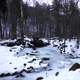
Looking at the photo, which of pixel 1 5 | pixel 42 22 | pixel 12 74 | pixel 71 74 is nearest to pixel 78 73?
pixel 71 74

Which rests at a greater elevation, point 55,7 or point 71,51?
point 55,7

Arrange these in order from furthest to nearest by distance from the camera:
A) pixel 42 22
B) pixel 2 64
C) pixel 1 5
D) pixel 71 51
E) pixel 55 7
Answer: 1. pixel 42 22
2. pixel 55 7
3. pixel 71 51
4. pixel 2 64
5. pixel 1 5

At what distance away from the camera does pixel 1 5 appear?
15102 mm

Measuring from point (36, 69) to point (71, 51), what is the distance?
31.5 feet

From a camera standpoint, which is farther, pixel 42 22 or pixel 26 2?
pixel 42 22

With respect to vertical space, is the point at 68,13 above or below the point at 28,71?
above

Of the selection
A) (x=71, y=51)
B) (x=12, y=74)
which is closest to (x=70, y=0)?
(x=71, y=51)

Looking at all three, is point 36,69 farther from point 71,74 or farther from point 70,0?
point 70,0

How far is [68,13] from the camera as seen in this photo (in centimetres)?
4912

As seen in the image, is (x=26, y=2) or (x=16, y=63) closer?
(x=16, y=63)

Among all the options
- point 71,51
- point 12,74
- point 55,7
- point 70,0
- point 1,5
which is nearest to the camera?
point 12,74

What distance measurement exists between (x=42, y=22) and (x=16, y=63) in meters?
42.4

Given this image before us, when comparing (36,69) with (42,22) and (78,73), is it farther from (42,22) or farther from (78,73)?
(42,22)

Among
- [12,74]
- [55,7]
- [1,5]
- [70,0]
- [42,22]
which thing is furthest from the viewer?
[42,22]
